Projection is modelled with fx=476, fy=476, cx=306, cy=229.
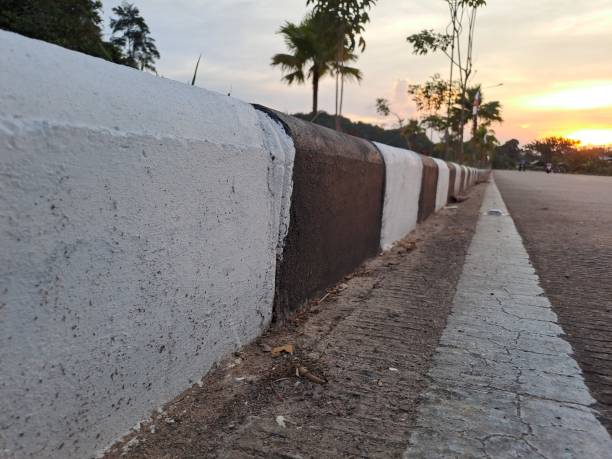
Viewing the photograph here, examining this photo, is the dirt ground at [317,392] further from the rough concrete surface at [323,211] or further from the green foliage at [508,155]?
the green foliage at [508,155]

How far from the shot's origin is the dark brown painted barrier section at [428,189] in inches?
236

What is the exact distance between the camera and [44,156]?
939 millimetres

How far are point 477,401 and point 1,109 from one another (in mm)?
1562

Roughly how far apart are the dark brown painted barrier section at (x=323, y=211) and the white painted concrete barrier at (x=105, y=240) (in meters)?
0.46

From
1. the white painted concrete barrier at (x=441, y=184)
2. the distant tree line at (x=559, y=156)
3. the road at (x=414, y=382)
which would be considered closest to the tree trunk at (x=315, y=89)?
the white painted concrete barrier at (x=441, y=184)

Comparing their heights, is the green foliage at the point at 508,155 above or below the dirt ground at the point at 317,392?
above

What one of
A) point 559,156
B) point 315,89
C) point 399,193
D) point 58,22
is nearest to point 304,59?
point 315,89

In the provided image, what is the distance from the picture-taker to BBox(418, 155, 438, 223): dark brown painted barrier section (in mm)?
6001

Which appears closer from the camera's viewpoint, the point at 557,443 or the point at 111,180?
the point at 111,180

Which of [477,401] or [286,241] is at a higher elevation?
[286,241]

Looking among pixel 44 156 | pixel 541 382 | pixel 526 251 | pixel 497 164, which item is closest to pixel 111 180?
pixel 44 156

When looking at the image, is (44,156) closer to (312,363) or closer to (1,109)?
(1,109)

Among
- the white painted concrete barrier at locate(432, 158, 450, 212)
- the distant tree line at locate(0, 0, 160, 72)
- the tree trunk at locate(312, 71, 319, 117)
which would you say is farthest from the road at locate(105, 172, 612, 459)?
the tree trunk at locate(312, 71, 319, 117)

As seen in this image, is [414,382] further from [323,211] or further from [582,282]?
[582,282]
